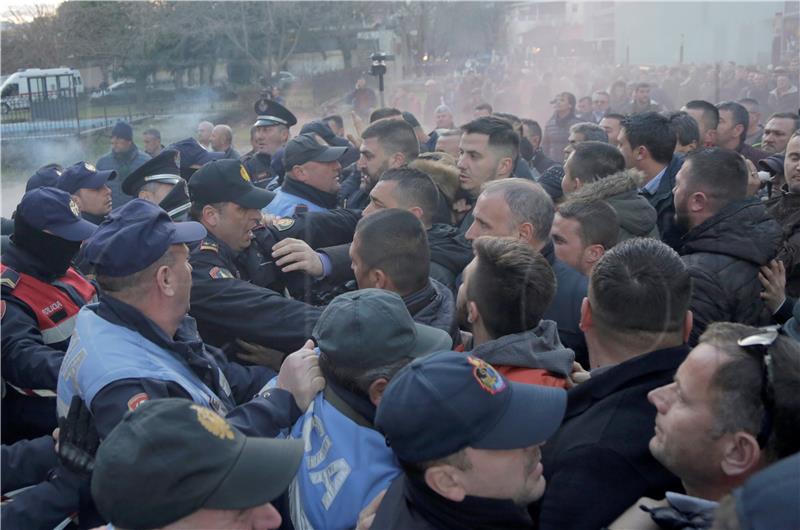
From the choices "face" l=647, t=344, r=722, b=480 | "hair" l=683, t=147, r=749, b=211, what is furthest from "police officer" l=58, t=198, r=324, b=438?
"hair" l=683, t=147, r=749, b=211

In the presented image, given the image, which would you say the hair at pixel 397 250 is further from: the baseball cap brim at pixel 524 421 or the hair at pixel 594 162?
the hair at pixel 594 162

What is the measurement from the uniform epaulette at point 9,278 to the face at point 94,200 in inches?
76.6

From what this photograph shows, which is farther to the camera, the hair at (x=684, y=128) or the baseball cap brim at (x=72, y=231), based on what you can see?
the hair at (x=684, y=128)

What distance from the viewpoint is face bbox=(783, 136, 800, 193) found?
180 inches

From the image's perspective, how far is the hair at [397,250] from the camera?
3.01 meters

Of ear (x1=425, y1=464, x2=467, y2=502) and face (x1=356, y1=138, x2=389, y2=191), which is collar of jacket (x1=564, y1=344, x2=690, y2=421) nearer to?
ear (x1=425, y1=464, x2=467, y2=502)

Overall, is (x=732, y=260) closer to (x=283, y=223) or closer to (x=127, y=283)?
(x=283, y=223)

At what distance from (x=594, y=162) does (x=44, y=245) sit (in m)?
3.33

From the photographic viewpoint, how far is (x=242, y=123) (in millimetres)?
17578

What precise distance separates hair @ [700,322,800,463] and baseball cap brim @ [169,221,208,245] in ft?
5.98

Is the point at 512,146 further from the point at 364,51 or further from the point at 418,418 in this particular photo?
the point at 364,51

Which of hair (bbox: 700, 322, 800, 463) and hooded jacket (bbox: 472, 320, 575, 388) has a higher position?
hair (bbox: 700, 322, 800, 463)

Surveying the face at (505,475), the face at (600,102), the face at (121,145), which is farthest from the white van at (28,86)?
Answer: the face at (505,475)

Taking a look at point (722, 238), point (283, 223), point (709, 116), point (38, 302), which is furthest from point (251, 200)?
point (709, 116)
